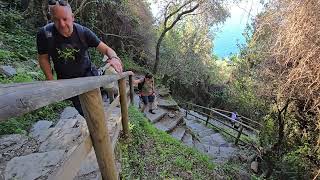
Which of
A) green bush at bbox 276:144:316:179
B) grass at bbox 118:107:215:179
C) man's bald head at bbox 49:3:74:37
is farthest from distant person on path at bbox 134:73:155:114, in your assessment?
man's bald head at bbox 49:3:74:37

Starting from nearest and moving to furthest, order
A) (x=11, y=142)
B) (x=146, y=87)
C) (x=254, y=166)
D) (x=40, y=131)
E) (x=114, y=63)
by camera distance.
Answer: (x=114, y=63)
(x=11, y=142)
(x=40, y=131)
(x=146, y=87)
(x=254, y=166)

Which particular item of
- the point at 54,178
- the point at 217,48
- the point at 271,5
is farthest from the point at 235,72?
the point at 54,178

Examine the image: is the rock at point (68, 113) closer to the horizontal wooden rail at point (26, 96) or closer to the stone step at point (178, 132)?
the horizontal wooden rail at point (26, 96)

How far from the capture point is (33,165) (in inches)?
130

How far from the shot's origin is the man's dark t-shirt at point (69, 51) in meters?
3.03

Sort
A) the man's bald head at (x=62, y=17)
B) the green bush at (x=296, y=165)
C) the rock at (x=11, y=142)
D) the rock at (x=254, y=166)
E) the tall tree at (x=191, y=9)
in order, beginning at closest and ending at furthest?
the man's bald head at (x=62, y=17) < the rock at (x=11, y=142) < the green bush at (x=296, y=165) < the rock at (x=254, y=166) < the tall tree at (x=191, y=9)

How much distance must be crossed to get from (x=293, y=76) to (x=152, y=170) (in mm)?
2616

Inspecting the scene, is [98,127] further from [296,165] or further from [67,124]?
[296,165]

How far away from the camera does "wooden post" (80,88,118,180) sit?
6.73 ft

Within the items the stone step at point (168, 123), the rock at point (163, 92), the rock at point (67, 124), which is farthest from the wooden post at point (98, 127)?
the rock at point (163, 92)

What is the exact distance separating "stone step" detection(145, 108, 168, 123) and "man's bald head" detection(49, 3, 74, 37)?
268 inches

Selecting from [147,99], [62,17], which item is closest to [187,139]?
[147,99]

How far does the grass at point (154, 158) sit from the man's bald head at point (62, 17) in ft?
5.33

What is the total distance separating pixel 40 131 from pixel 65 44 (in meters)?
1.94
